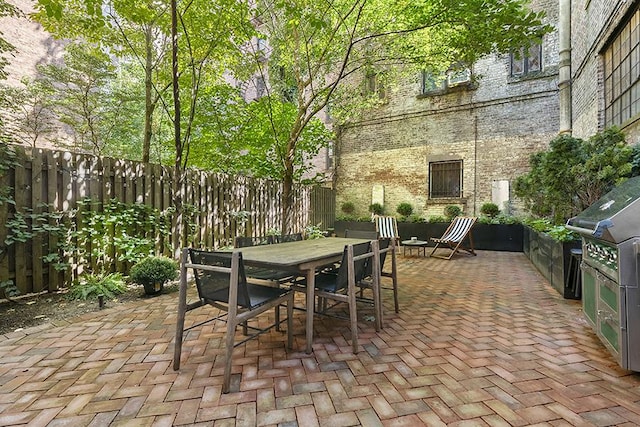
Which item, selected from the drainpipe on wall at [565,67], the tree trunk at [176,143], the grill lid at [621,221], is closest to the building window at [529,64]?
the drainpipe on wall at [565,67]

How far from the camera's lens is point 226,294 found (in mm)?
1959

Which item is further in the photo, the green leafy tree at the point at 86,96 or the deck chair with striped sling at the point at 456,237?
the green leafy tree at the point at 86,96

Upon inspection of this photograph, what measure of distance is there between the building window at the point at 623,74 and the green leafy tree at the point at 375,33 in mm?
1073

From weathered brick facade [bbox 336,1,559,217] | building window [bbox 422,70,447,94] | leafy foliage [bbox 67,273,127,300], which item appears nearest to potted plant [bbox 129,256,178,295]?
leafy foliage [bbox 67,273,127,300]

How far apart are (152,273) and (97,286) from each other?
540mm

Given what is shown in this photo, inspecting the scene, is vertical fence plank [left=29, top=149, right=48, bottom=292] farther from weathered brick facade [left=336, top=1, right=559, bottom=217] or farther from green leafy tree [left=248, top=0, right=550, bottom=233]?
weathered brick facade [left=336, top=1, right=559, bottom=217]

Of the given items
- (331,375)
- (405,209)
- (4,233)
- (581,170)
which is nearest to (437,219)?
(405,209)

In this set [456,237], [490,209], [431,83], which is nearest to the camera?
[456,237]

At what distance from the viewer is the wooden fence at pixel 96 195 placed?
10.1 ft

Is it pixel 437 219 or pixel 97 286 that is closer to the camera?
pixel 97 286

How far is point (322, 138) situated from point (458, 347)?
586cm

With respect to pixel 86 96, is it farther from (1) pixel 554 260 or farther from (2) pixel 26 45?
(1) pixel 554 260

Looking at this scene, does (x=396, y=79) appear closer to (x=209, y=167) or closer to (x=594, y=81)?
(x=594, y=81)

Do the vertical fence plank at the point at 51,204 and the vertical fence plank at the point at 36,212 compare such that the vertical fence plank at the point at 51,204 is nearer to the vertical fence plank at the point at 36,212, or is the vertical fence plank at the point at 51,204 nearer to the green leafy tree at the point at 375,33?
the vertical fence plank at the point at 36,212
